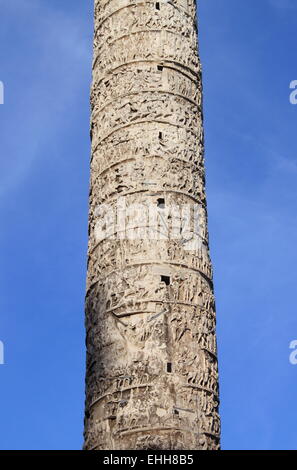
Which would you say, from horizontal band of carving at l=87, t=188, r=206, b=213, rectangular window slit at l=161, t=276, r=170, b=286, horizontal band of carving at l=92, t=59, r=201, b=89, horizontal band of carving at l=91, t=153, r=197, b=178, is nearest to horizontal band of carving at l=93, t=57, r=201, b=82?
horizontal band of carving at l=92, t=59, r=201, b=89

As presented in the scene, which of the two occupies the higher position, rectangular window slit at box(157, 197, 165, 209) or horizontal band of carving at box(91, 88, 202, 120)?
horizontal band of carving at box(91, 88, 202, 120)

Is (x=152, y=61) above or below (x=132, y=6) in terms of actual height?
below

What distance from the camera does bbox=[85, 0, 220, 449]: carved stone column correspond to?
20.7 ft

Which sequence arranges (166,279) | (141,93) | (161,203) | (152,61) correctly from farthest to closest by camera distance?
1. (152,61)
2. (141,93)
3. (161,203)
4. (166,279)

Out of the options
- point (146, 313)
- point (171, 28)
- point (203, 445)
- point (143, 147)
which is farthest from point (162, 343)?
point (171, 28)

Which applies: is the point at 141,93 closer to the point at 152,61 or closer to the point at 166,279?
the point at 152,61

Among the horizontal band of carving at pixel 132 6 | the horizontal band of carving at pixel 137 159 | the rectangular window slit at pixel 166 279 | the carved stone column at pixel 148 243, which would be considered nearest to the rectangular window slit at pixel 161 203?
the carved stone column at pixel 148 243

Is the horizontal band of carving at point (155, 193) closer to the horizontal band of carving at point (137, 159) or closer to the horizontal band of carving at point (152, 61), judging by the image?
the horizontal band of carving at point (137, 159)

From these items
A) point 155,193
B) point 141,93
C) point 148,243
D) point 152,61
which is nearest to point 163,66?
point 152,61

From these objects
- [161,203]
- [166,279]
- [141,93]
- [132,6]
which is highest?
[132,6]

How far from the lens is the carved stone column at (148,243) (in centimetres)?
630

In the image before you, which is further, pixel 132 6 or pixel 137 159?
pixel 132 6

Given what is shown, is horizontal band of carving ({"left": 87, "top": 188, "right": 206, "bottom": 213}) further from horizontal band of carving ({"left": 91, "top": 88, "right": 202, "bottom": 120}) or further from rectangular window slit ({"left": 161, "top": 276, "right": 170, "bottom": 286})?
horizontal band of carving ({"left": 91, "top": 88, "right": 202, "bottom": 120})

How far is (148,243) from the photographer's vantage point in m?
6.86
